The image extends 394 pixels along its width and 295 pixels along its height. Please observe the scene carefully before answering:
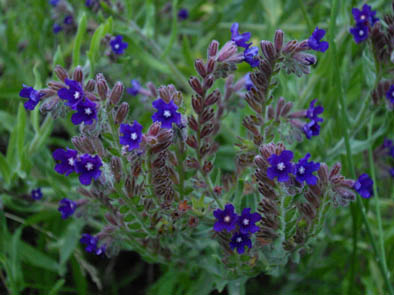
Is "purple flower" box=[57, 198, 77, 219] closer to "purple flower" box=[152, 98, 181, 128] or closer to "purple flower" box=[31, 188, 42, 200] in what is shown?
"purple flower" box=[31, 188, 42, 200]

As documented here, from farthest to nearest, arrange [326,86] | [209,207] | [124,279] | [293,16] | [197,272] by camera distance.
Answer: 1. [293,16]
2. [326,86]
3. [124,279]
4. [197,272]
5. [209,207]

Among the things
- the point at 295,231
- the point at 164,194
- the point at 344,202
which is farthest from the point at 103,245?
the point at 344,202

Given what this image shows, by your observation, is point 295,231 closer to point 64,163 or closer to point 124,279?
point 64,163

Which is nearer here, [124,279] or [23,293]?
[23,293]

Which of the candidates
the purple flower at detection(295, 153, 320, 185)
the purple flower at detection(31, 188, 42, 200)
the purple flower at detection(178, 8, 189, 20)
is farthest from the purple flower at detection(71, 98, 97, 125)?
the purple flower at detection(178, 8, 189, 20)

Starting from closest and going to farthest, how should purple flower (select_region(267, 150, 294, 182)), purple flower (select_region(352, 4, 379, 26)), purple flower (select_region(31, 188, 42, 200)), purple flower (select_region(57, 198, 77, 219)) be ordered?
purple flower (select_region(267, 150, 294, 182)), purple flower (select_region(57, 198, 77, 219)), purple flower (select_region(352, 4, 379, 26)), purple flower (select_region(31, 188, 42, 200))

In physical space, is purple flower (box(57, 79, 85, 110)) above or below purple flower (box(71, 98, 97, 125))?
above
